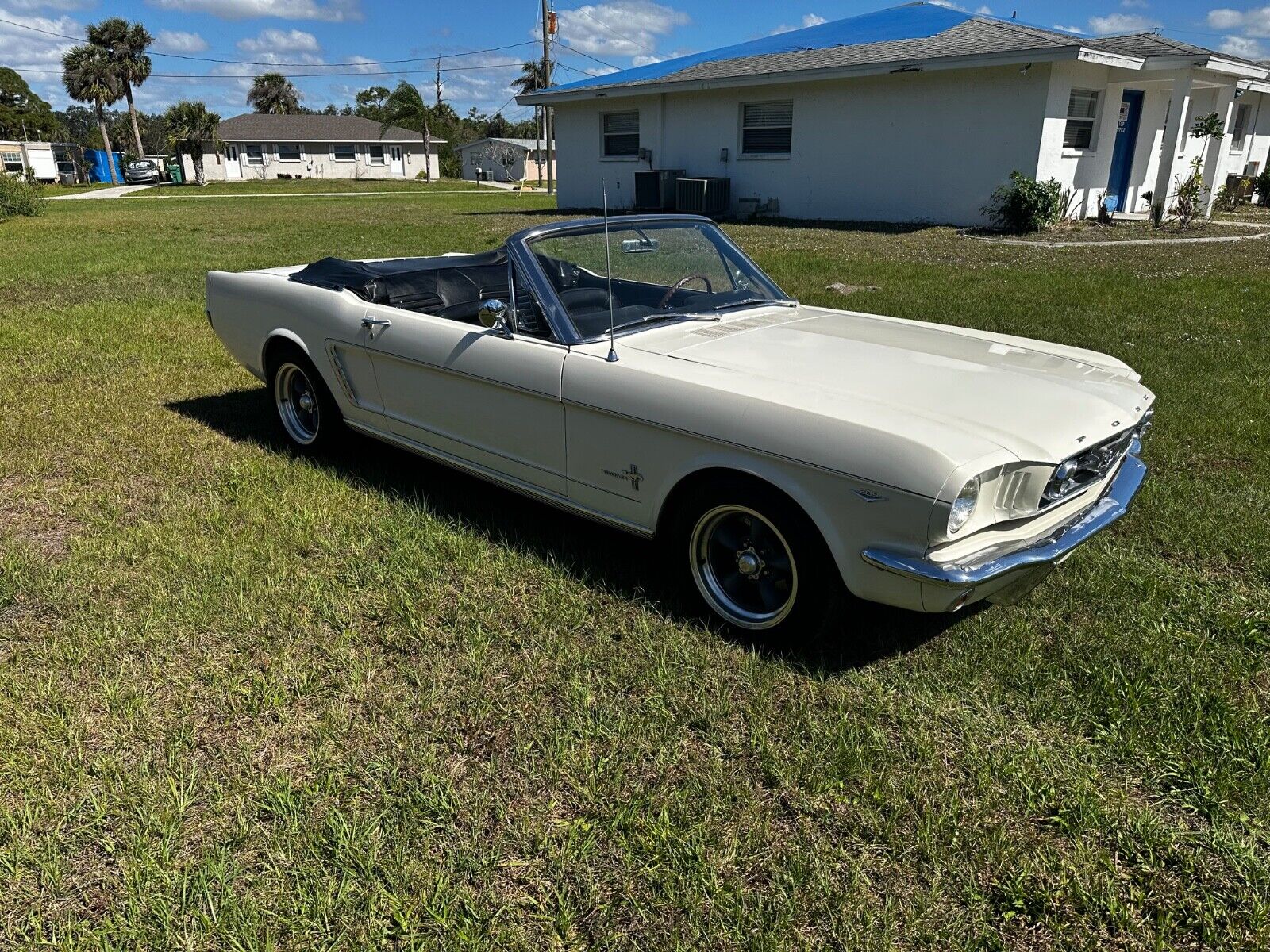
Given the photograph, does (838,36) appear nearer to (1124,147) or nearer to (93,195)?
(1124,147)

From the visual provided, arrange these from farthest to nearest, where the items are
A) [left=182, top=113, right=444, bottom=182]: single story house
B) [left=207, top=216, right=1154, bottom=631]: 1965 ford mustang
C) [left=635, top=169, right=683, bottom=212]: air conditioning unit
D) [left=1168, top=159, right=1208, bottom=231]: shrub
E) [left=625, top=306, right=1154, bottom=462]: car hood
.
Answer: [left=182, top=113, right=444, bottom=182]: single story house < [left=635, top=169, right=683, bottom=212]: air conditioning unit < [left=1168, top=159, right=1208, bottom=231]: shrub < [left=625, top=306, right=1154, bottom=462]: car hood < [left=207, top=216, right=1154, bottom=631]: 1965 ford mustang

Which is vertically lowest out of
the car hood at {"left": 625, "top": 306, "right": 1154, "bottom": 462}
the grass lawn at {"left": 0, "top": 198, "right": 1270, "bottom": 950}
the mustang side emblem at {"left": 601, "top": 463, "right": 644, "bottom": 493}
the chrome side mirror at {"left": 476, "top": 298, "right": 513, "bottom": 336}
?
the grass lawn at {"left": 0, "top": 198, "right": 1270, "bottom": 950}

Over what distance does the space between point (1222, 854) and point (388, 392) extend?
359 cm

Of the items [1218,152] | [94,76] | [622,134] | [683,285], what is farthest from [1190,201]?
[94,76]

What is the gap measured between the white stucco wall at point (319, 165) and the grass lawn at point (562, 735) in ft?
208

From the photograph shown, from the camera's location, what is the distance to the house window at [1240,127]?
68.3 ft

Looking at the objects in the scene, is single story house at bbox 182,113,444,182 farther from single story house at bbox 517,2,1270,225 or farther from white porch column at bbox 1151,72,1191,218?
white porch column at bbox 1151,72,1191,218

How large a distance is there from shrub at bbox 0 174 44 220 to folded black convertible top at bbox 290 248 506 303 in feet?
75.2

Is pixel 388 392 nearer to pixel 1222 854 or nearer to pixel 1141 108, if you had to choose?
pixel 1222 854

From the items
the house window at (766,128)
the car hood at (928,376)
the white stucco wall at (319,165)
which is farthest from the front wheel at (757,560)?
the white stucco wall at (319,165)

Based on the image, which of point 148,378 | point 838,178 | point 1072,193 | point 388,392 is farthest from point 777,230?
point 388,392

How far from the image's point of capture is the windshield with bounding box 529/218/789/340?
3699 millimetres

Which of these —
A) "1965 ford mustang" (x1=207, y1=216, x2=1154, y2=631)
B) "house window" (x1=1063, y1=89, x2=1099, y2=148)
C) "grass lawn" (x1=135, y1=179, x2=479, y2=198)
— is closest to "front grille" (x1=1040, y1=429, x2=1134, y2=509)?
"1965 ford mustang" (x1=207, y1=216, x2=1154, y2=631)

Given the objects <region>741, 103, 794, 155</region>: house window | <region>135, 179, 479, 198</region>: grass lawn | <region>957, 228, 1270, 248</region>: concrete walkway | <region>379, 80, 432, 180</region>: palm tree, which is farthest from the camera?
<region>379, 80, 432, 180</region>: palm tree
